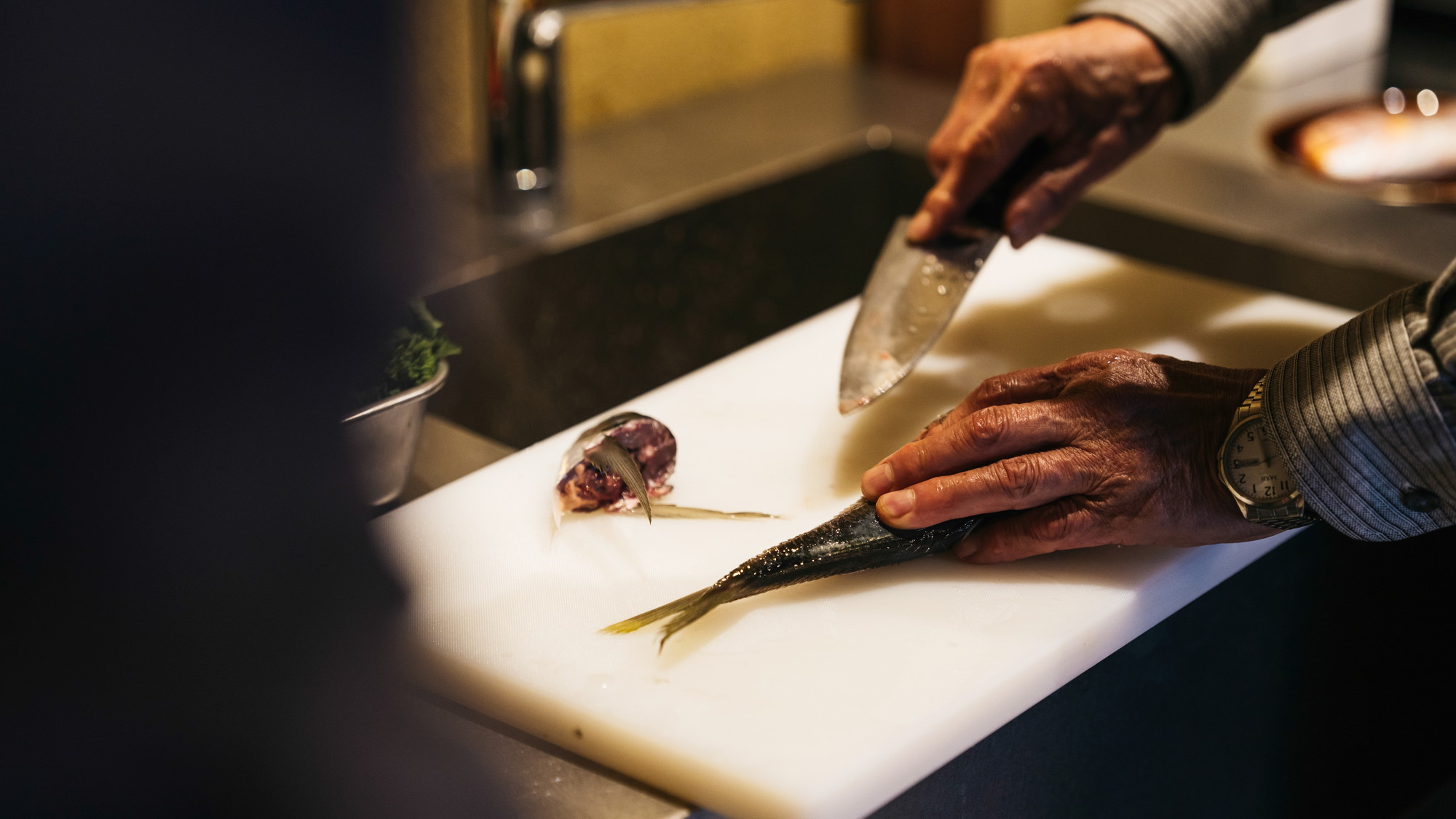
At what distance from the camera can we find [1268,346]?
39.8 inches

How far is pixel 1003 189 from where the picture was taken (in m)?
1.10

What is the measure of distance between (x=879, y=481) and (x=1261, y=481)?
224 mm

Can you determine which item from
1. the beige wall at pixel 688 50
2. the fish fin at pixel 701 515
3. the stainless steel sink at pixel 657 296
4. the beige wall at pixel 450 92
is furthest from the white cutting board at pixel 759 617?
the beige wall at pixel 688 50

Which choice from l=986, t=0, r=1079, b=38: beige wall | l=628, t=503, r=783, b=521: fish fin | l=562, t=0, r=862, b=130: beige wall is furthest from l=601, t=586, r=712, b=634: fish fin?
l=986, t=0, r=1079, b=38: beige wall

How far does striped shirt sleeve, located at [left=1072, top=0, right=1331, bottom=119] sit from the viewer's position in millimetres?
1105

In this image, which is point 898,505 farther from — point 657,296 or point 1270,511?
point 657,296

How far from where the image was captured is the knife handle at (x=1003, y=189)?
108cm

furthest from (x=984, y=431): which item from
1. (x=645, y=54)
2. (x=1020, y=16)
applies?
(x=1020, y=16)

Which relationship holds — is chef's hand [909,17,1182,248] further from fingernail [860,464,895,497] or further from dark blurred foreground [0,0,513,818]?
dark blurred foreground [0,0,513,818]

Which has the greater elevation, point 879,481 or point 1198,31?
point 1198,31

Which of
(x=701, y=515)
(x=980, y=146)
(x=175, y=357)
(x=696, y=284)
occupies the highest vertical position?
(x=175, y=357)

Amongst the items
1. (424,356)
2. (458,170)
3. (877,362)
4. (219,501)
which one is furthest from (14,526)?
(458,170)

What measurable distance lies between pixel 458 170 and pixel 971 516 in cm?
96

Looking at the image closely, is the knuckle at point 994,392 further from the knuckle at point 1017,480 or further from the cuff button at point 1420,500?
the cuff button at point 1420,500
